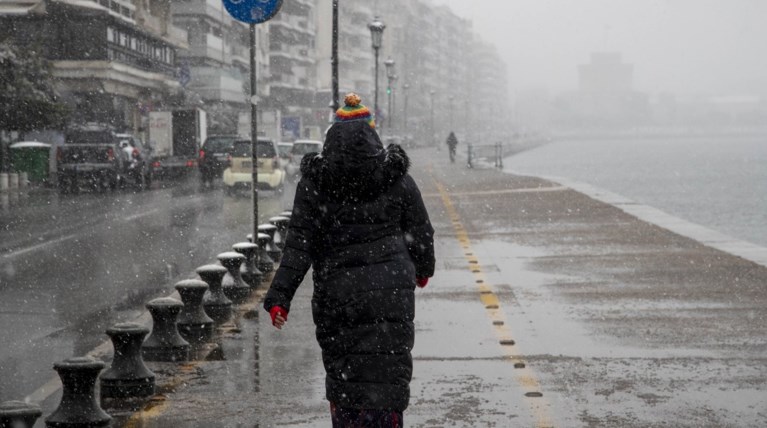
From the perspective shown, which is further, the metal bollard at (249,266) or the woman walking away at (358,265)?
the metal bollard at (249,266)

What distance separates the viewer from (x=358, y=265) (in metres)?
5.18

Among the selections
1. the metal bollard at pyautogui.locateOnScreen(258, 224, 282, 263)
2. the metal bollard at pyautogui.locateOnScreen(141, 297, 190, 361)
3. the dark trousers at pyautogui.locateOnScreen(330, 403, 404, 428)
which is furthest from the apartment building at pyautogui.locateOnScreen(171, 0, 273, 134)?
the dark trousers at pyautogui.locateOnScreen(330, 403, 404, 428)

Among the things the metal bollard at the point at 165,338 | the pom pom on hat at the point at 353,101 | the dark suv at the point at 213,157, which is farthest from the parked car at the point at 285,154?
the pom pom on hat at the point at 353,101

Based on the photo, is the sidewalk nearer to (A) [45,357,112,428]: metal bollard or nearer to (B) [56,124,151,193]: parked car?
(A) [45,357,112,428]: metal bollard

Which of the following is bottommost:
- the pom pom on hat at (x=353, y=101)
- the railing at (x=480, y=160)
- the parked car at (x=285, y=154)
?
the railing at (x=480, y=160)

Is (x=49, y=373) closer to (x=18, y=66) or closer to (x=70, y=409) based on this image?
(x=70, y=409)

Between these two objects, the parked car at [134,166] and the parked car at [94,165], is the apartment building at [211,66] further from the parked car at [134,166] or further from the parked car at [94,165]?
the parked car at [94,165]

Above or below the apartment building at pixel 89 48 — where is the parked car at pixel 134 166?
below

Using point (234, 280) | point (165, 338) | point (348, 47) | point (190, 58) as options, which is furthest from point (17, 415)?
point (348, 47)

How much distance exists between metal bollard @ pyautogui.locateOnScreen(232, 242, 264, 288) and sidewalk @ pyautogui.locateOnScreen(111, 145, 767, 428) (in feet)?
1.48

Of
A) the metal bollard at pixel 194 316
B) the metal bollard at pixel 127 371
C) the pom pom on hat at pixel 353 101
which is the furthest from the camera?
the metal bollard at pixel 194 316

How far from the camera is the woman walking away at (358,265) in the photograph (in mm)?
5066

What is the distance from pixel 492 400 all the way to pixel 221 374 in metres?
1.91

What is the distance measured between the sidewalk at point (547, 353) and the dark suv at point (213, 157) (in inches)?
939
